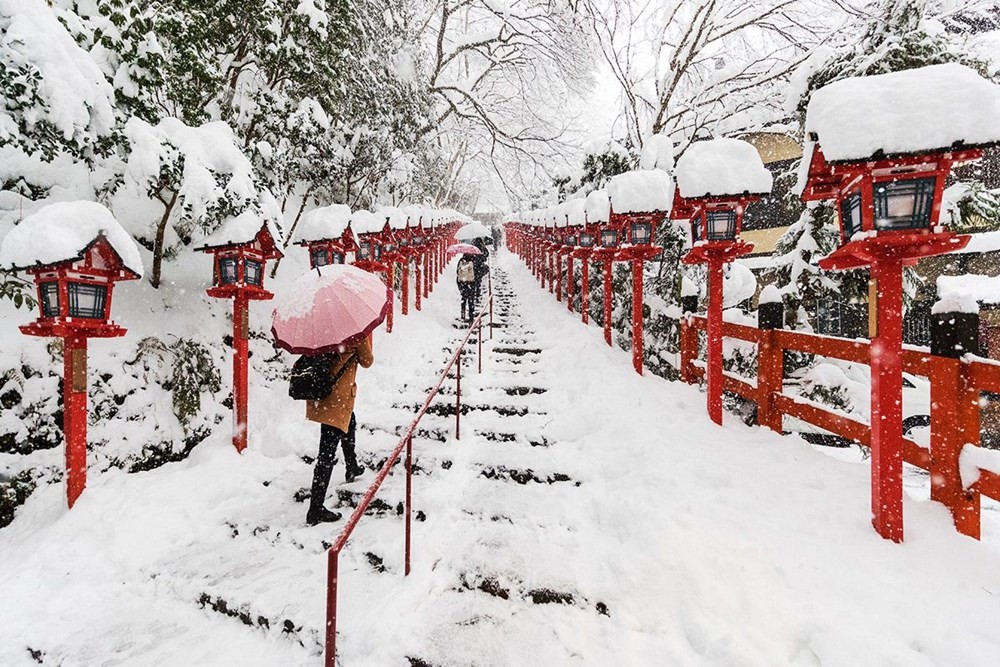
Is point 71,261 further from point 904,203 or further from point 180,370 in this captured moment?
point 904,203

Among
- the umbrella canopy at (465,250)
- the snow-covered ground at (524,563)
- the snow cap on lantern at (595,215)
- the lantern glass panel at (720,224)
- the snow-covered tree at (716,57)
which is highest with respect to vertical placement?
the snow-covered tree at (716,57)

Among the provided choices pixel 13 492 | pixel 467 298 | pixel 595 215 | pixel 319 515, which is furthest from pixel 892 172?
pixel 467 298

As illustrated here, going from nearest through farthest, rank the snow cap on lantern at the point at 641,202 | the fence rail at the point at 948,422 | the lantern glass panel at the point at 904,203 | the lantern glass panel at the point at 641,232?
the lantern glass panel at the point at 904,203
the fence rail at the point at 948,422
the snow cap on lantern at the point at 641,202
the lantern glass panel at the point at 641,232

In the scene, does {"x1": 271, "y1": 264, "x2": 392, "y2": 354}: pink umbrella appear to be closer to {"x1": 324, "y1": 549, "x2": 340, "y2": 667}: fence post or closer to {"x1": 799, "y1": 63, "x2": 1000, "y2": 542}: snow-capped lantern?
{"x1": 324, "y1": 549, "x2": 340, "y2": 667}: fence post

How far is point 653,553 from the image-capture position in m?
3.24

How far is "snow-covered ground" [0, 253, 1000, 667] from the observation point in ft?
8.40

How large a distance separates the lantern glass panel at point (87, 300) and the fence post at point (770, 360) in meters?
6.33

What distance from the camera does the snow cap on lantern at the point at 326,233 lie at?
7.45 meters

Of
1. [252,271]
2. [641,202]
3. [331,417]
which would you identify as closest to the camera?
[331,417]

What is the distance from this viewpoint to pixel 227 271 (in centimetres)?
523

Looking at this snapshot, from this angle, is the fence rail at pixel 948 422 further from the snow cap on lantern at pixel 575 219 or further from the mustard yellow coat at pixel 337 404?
the snow cap on lantern at pixel 575 219

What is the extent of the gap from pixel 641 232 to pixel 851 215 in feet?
13.5

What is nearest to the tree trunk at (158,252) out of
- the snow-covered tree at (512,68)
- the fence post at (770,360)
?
the fence post at (770,360)

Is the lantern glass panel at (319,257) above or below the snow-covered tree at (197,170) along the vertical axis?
below
